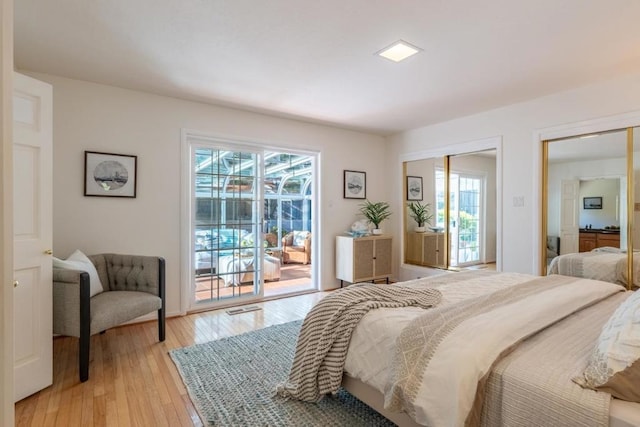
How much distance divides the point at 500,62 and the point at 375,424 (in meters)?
2.84

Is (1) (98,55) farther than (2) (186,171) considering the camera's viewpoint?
No

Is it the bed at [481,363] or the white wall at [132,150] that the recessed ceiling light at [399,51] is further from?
the white wall at [132,150]

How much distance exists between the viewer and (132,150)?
11.0ft

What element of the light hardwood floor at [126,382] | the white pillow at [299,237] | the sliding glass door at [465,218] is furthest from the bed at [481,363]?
the white pillow at [299,237]

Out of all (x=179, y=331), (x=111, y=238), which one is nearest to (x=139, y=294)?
(x=179, y=331)

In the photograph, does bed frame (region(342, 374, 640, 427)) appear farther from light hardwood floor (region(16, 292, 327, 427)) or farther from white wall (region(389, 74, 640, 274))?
white wall (region(389, 74, 640, 274))

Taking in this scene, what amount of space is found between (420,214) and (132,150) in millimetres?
3924

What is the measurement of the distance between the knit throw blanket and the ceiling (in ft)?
5.73

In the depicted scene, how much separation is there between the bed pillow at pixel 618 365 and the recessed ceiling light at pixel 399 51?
2.11 metres

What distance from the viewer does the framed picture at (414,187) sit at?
5.00 metres

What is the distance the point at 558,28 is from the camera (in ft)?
7.16

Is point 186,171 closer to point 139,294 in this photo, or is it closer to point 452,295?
point 139,294

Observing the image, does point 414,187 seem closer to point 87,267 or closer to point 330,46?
point 330,46

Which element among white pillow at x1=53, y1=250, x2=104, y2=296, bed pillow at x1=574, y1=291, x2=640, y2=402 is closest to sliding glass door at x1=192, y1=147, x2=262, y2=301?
white pillow at x1=53, y1=250, x2=104, y2=296
